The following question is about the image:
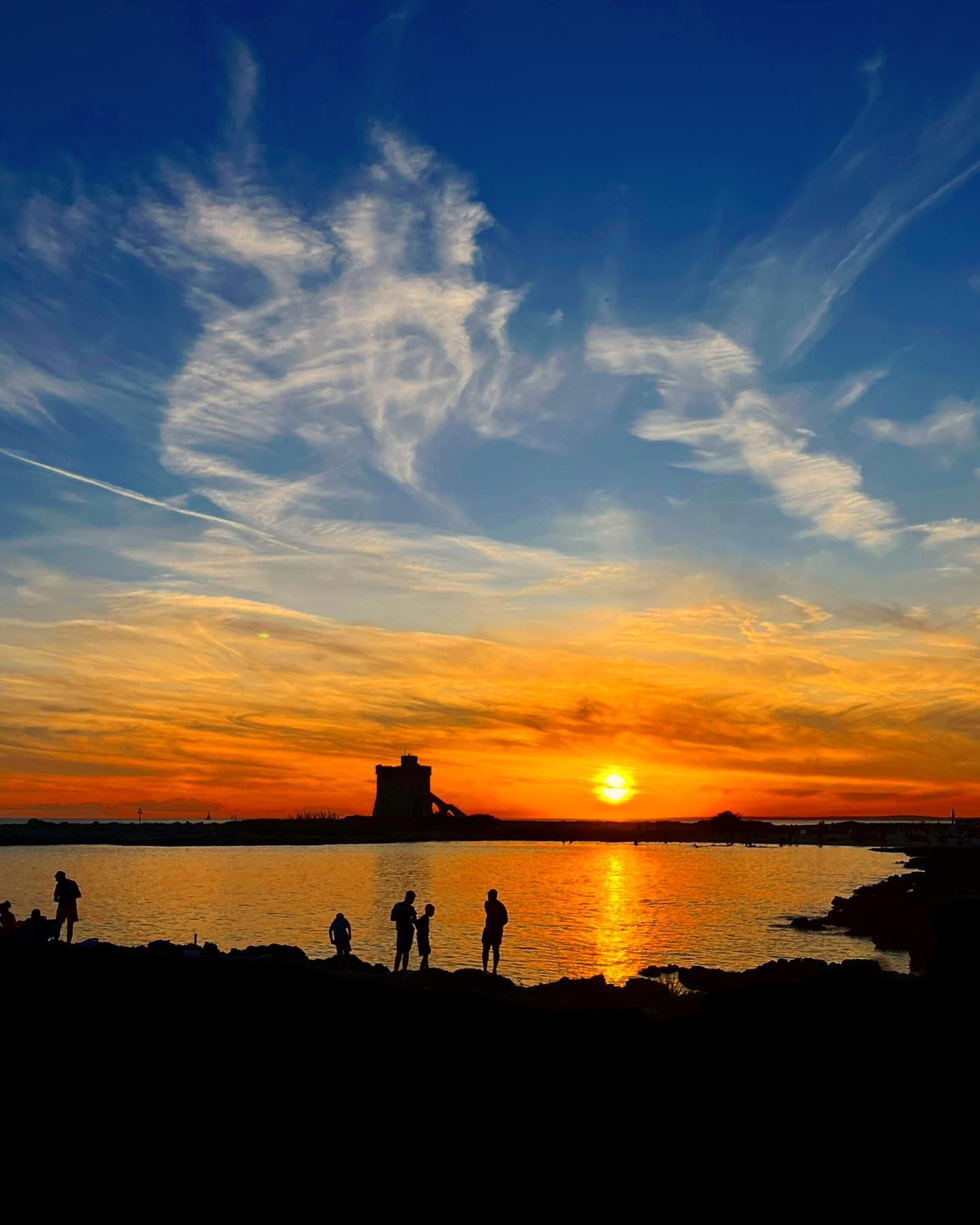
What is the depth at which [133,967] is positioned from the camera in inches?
694

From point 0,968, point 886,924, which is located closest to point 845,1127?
point 0,968

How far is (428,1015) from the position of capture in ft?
52.4

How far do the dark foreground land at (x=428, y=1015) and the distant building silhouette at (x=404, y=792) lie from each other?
141 m

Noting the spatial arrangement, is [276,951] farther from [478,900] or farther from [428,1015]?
[478,900]

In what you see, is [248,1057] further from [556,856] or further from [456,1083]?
[556,856]

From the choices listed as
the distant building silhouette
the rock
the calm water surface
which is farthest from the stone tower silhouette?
the rock

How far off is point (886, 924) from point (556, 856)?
3576 inches

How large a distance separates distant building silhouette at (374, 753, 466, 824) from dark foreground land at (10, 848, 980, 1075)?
14110cm

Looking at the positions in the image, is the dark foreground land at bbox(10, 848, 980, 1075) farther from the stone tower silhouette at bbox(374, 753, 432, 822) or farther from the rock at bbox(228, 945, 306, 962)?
the stone tower silhouette at bbox(374, 753, 432, 822)

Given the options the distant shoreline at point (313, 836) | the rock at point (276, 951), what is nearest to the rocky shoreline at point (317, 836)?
the distant shoreline at point (313, 836)

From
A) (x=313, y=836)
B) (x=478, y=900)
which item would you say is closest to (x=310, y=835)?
(x=313, y=836)

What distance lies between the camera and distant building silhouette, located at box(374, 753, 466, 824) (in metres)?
158

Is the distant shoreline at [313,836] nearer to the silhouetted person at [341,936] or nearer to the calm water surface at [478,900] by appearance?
the calm water surface at [478,900]

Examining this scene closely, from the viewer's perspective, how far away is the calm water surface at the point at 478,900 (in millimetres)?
42062
